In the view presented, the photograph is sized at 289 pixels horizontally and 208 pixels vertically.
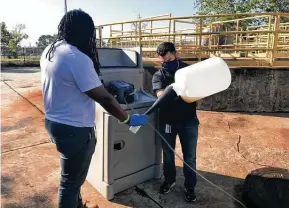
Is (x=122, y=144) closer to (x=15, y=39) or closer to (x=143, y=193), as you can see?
(x=143, y=193)

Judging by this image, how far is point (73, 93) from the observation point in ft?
5.80

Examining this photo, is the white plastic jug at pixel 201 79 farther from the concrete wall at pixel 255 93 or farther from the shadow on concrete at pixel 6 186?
the concrete wall at pixel 255 93

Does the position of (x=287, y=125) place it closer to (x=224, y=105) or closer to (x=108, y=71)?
(x=224, y=105)

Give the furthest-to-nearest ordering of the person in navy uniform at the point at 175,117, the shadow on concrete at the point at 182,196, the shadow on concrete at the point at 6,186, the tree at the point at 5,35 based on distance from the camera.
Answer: the tree at the point at 5,35 < the shadow on concrete at the point at 6,186 < the shadow on concrete at the point at 182,196 < the person in navy uniform at the point at 175,117

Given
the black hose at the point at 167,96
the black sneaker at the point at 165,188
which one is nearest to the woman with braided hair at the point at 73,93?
the black hose at the point at 167,96

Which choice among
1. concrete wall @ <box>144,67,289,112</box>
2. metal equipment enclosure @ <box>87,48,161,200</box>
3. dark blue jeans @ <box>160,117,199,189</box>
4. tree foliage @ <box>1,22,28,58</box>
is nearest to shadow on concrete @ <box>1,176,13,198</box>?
metal equipment enclosure @ <box>87,48,161,200</box>

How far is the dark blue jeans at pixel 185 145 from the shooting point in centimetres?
268

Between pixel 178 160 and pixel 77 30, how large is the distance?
2490mm

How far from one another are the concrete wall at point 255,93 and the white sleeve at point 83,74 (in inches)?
189

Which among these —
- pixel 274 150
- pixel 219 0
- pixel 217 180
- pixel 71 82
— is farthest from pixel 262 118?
pixel 219 0

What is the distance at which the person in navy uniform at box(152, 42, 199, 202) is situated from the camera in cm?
262

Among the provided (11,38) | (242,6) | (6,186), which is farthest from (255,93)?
(11,38)

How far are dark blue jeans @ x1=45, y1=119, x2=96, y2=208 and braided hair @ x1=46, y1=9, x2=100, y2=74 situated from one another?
496 mm

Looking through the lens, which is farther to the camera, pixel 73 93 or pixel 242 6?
pixel 242 6
